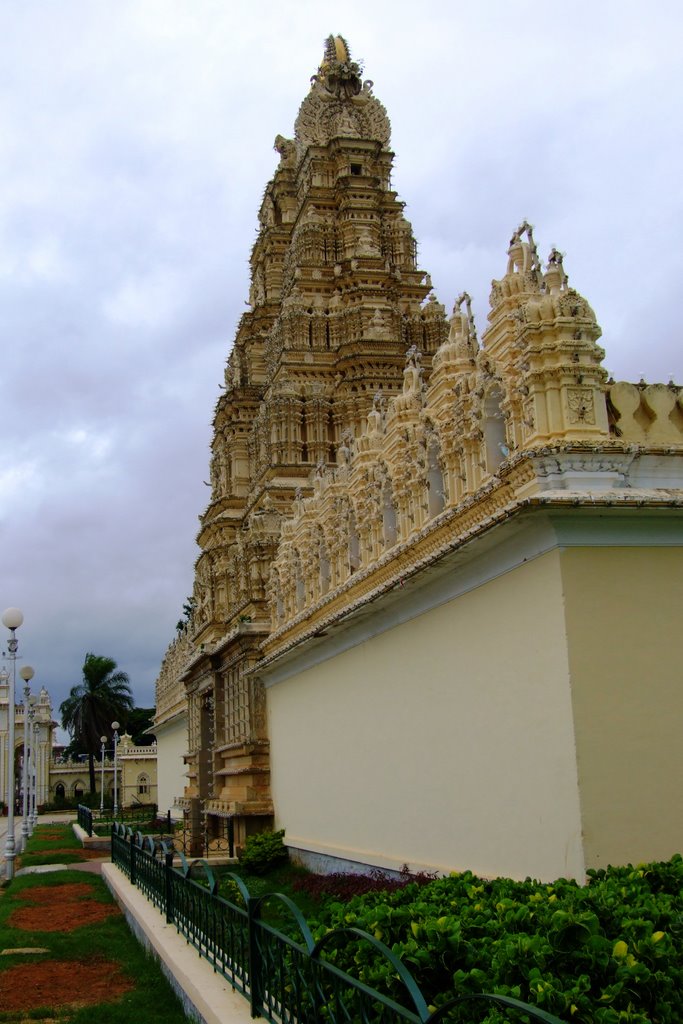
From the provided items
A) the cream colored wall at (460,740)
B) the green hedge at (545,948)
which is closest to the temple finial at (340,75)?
the cream colored wall at (460,740)

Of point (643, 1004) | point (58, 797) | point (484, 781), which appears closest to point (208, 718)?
point (484, 781)

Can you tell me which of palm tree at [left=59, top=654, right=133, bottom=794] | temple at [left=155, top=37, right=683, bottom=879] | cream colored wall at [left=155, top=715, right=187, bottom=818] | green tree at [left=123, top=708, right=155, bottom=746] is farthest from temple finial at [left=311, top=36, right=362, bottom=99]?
green tree at [left=123, top=708, right=155, bottom=746]

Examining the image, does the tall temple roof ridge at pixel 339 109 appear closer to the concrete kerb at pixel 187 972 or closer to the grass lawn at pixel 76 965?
the grass lawn at pixel 76 965

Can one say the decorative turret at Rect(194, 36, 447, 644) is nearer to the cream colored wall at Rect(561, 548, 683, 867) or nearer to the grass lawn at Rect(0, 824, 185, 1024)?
the grass lawn at Rect(0, 824, 185, 1024)

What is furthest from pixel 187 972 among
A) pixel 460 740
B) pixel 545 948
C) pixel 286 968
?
pixel 545 948

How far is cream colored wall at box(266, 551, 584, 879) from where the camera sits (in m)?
8.90

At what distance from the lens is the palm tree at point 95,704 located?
237ft

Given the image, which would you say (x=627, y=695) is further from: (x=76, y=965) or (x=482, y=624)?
(x=76, y=965)

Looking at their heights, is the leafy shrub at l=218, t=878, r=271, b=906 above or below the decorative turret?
below

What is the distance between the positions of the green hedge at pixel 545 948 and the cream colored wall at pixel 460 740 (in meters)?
2.18

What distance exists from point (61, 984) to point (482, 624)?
5650 millimetres

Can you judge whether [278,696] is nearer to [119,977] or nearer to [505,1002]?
[119,977]

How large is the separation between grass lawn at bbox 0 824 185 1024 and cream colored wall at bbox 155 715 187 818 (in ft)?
67.6

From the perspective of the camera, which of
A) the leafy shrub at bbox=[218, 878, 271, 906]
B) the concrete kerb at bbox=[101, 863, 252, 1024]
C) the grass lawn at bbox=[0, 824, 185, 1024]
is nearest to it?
the concrete kerb at bbox=[101, 863, 252, 1024]
